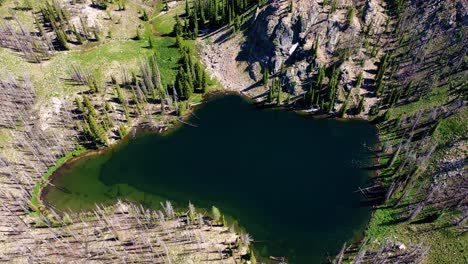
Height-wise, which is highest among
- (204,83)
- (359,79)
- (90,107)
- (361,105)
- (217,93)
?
(359,79)

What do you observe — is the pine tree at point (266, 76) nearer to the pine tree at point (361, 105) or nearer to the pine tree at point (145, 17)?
the pine tree at point (361, 105)

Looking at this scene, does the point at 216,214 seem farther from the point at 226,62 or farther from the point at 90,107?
the point at 226,62

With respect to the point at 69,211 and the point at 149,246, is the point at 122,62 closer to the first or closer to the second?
the point at 69,211

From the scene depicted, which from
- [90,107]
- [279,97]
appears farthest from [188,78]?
[90,107]

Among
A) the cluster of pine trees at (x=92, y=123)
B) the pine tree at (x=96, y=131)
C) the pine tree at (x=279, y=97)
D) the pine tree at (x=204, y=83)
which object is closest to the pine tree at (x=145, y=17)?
the pine tree at (x=204, y=83)

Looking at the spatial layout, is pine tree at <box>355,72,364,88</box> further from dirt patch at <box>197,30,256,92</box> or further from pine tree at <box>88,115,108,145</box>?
pine tree at <box>88,115,108,145</box>
